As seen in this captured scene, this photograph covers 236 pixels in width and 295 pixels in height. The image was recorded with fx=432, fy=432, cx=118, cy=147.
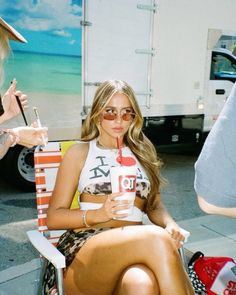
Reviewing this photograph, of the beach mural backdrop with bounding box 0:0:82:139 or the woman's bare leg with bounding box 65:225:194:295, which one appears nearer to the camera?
the woman's bare leg with bounding box 65:225:194:295


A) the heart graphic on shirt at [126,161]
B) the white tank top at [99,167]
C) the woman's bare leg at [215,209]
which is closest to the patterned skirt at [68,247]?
the white tank top at [99,167]

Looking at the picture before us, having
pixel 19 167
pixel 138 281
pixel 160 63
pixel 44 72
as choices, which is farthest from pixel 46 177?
pixel 160 63

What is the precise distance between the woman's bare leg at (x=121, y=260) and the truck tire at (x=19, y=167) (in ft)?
10.4

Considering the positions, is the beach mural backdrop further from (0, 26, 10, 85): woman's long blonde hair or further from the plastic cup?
the plastic cup

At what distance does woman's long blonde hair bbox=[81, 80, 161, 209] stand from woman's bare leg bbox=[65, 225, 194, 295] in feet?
1.46

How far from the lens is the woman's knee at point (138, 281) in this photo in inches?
67.5

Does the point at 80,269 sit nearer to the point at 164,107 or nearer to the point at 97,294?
the point at 97,294

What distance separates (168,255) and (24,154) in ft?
11.4

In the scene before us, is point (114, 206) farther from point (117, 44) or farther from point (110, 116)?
point (117, 44)

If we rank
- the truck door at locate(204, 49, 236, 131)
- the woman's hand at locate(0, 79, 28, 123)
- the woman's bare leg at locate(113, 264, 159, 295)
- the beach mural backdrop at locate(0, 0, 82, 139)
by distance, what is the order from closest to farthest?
Answer: the woman's bare leg at locate(113, 264, 159, 295), the woman's hand at locate(0, 79, 28, 123), the beach mural backdrop at locate(0, 0, 82, 139), the truck door at locate(204, 49, 236, 131)

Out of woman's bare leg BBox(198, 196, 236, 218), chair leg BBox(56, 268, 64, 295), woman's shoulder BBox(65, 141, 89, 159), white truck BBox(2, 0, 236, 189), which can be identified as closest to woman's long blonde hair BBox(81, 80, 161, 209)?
woman's shoulder BBox(65, 141, 89, 159)

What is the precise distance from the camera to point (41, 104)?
4680 millimetres

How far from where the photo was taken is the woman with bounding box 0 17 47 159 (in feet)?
6.05

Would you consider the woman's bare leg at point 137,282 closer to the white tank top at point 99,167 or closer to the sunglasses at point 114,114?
the white tank top at point 99,167
